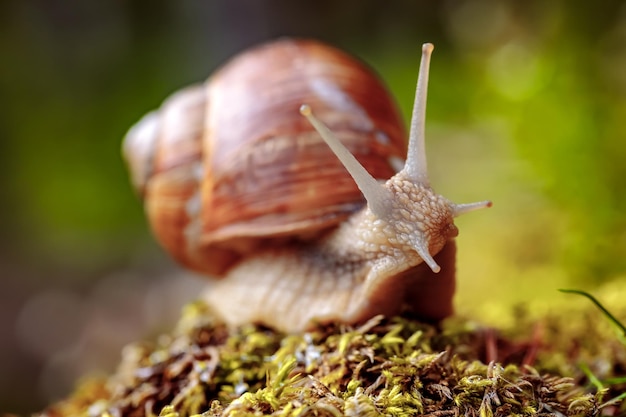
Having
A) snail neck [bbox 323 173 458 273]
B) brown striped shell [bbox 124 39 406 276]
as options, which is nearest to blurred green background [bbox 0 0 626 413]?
snail neck [bbox 323 173 458 273]

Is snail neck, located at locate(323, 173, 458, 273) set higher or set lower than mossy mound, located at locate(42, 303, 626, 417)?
higher

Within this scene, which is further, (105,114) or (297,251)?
(105,114)

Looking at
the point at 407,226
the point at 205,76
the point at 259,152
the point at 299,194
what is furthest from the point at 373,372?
the point at 205,76

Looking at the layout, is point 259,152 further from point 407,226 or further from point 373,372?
point 373,372

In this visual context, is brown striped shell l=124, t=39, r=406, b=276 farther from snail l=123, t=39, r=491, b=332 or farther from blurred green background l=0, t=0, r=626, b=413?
blurred green background l=0, t=0, r=626, b=413

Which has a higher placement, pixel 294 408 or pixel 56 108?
pixel 56 108

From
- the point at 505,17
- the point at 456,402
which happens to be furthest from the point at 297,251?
the point at 505,17

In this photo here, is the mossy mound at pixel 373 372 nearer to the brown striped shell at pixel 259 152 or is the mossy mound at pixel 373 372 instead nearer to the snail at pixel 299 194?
the snail at pixel 299 194

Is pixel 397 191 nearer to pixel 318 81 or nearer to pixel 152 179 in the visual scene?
pixel 318 81
